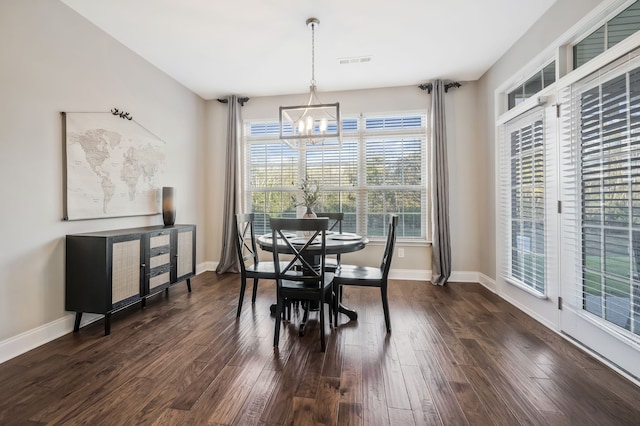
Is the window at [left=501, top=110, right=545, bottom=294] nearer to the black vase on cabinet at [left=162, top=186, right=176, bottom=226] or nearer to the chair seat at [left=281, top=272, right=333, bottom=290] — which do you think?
the chair seat at [left=281, top=272, right=333, bottom=290]

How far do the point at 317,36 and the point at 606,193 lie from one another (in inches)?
110

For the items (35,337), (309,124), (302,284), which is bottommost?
(35,337)

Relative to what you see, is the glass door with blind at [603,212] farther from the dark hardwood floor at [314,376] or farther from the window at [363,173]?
the window at [363,173]

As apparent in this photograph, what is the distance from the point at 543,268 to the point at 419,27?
2608mm

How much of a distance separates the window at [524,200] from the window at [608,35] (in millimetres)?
549

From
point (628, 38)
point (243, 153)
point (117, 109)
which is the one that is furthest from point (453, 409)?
point (243, 153)

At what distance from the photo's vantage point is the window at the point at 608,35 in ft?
6.02

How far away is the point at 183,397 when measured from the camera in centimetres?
162

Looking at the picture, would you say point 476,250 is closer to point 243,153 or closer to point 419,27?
point 419,27

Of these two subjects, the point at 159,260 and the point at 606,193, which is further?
the point at 159,260

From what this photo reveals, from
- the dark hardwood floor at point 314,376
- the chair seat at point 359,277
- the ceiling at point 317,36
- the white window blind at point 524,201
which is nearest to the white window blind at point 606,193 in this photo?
the white window blind at point 524,201

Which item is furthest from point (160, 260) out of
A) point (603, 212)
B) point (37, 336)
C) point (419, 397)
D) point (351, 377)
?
point (603, 212)

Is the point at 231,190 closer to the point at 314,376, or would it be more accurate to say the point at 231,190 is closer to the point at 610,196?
the point at 314,376

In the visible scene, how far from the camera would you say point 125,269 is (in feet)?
8.45
